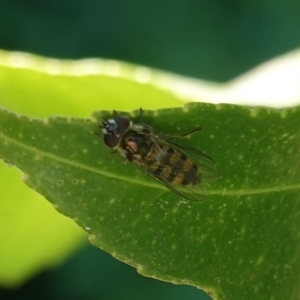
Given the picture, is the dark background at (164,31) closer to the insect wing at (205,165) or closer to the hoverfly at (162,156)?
the hoverfly at (162,156)

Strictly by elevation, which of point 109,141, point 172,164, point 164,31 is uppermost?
point 164,31

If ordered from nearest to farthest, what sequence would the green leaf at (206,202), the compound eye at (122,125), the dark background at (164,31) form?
1. the green leaf at (206,202)
2. the compound eye at (122,125)
3. the dark background at (164,31)

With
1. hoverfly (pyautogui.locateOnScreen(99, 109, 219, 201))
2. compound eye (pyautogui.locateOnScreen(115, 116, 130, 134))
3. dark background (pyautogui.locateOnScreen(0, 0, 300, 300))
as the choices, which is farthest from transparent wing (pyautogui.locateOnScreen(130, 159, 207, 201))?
dark background (pyautogui.locateOnScreen(0, 0, 300, 300))

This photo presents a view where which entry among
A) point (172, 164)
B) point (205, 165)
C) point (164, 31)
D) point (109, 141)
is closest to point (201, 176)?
point (205, 165)

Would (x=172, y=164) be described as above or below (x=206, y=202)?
above

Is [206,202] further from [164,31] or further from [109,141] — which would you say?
[164,31]

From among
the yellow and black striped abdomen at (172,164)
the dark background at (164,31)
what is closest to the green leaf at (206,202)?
the yellow and black striped abdomen at (172,164)

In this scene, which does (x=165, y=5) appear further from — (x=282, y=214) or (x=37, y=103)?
(x=282, y=214)

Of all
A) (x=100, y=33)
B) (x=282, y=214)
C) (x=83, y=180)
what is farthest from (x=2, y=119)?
(x=100, y=33)
